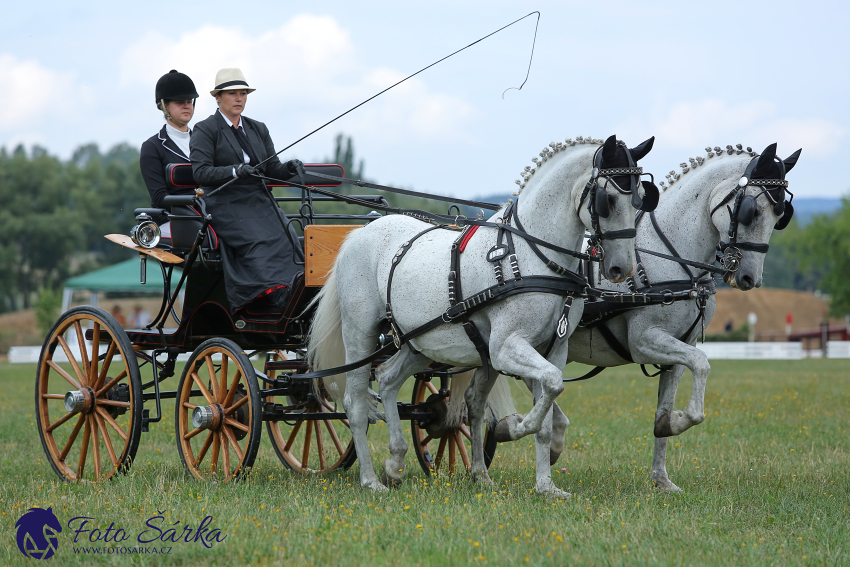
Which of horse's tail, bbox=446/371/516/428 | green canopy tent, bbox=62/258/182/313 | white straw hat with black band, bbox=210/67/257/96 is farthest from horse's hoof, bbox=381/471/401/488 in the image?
green canopy tent, bbox=62/258/182/313

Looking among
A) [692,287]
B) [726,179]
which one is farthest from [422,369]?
[726,179]

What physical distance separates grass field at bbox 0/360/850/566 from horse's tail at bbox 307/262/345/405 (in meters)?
0.89

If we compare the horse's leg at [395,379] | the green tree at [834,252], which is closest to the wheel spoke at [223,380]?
the horse's leg at [395,379]

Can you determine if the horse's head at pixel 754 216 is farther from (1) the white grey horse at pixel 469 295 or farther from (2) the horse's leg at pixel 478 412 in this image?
(2) the horse's leg at pixel 478 412

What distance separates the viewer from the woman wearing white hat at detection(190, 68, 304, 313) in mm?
6465

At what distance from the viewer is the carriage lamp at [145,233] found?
6.45 metres

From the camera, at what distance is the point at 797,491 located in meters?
6.28

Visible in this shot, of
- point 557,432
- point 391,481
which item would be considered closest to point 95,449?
point 391,481

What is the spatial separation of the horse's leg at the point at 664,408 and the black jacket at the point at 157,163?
3.98 metres

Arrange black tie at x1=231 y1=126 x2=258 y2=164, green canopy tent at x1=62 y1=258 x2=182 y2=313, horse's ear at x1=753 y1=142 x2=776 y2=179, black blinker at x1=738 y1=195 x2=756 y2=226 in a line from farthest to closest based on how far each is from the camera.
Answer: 1. green canopy tent at x1=62 y1=258 x2=182 y2=313
2. black tie at x1=231 y1=126 x2=258 y2=164
3. horse's ear at x1=753 y1=142 x2=776 y2=179
4. black blinker at x1=738 y1=195 x2=756 y2=226

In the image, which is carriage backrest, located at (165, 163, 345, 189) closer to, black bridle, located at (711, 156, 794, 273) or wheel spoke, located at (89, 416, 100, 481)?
wheel spoke, located at (89, 416, 100, 481)

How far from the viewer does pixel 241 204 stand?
6754 millimetres

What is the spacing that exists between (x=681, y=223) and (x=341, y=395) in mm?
2870

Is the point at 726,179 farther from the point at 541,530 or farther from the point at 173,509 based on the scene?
the point at 173,509
